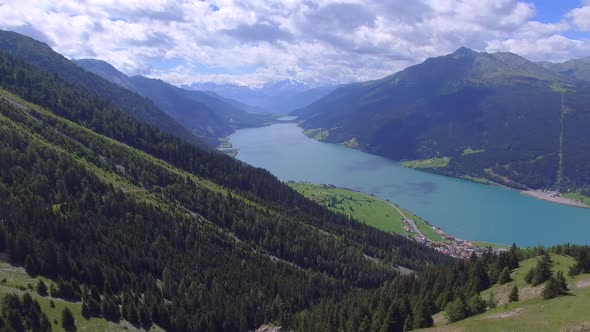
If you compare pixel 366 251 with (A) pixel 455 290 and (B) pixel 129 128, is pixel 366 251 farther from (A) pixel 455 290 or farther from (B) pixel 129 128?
(B) pixel 129 128

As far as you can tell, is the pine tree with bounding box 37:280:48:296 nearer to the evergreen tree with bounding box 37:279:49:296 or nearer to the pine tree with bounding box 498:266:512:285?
the evergreen tree with bounding box 37:279:49:296

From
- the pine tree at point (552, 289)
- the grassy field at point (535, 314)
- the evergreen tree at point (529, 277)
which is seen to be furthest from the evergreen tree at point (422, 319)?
the evergreen tree at point (529, 277)

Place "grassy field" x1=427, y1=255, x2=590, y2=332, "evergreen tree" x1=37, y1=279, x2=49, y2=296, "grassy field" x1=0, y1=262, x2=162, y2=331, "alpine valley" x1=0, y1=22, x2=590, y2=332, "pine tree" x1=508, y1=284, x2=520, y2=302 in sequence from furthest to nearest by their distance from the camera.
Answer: "evergreen tree" x1=37, y1=279, x2=49, y2=296
"grassy field" x1=0, y1=262, x2=162, y2=331
"alpine valley" x1=0, y1=22, x2=590, y2=332
"pine tree" x1=508, y1=284, x2=520, y2=302
"grassy field" x1=427, y1=255, x2=590, y2=332

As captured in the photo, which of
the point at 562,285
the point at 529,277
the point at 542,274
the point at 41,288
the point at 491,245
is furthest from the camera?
the point at 491,245

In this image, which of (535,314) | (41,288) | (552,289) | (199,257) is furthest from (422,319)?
(199,257)

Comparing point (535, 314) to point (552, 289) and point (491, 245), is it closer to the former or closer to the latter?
point (552, 289)

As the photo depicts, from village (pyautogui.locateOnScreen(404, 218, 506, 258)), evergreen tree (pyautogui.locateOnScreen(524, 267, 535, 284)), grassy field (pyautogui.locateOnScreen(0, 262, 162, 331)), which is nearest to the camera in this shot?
evergreen tree (pyautogui.locateOnScreen(524, 267, 535, 284))

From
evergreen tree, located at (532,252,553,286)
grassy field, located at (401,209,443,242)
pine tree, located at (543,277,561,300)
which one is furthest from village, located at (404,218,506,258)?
pine tree, located at (543,277,561,300)
